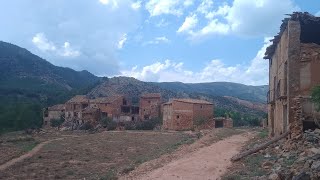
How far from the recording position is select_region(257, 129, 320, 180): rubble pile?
11475 mm

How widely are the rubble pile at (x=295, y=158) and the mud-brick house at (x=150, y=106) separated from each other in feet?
163

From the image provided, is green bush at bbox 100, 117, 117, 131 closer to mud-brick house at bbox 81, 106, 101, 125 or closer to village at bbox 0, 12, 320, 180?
mud-brick house at bbox 81, 106, 101, 125

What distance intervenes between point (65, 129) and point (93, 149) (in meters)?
35.7

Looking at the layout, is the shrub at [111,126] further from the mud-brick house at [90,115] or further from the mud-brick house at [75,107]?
the mud-brick house at [75,107]

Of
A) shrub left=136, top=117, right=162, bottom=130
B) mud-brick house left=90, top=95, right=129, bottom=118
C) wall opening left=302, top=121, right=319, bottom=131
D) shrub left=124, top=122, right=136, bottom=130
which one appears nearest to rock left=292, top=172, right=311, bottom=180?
wall opening left=302, top=121, right=319, bottom=131

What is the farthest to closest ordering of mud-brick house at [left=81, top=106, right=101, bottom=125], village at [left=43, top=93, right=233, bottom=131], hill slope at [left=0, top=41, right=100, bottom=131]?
mud-brick house at [left=81, top=106, right=101, bottom=125] < hill slope at [left=0, top=41, right=100, bottom=131] < village at [left=43, top=93, right=233, bottom=131]

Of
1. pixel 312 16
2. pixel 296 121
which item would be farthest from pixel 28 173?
pixel 312 16

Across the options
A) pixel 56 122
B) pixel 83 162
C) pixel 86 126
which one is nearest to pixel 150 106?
pixel 86 126

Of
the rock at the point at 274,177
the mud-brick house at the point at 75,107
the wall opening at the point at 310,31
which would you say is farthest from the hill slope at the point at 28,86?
the rock at the point at 274,177

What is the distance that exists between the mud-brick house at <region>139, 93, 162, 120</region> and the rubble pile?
4982cm

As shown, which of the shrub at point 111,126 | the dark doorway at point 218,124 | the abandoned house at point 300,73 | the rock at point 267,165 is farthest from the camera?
the shrub at point 111,126

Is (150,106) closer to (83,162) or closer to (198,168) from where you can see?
(83,162)

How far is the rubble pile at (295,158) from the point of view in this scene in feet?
37.6

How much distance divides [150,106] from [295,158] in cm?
5613
